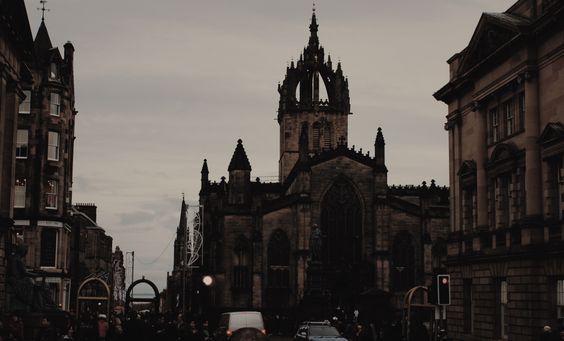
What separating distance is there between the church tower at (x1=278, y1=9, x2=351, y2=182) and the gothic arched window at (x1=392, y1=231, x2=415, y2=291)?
65.0 feet

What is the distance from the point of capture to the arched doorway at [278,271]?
8144 centimetres

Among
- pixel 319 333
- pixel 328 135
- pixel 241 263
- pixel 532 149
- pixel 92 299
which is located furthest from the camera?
pixel 328 135

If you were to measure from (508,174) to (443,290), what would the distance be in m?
13.1

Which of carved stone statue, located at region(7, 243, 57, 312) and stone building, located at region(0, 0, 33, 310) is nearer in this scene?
carved stone statue, located at region(7, 243, 57, 312)

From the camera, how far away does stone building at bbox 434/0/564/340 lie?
3142 cm

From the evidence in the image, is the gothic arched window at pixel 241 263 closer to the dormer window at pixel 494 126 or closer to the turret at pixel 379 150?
the turret at pixel 379 150

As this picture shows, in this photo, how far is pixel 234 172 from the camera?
8800 centimetres

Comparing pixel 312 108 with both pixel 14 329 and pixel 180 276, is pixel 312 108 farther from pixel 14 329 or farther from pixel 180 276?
pixel 14 329

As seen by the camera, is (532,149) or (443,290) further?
(532,149)

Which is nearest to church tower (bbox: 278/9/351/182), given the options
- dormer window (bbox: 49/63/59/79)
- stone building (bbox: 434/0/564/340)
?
dormer window (bbox: 49/63/59/79)

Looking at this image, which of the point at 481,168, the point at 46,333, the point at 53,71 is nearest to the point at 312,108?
the point at 53,71

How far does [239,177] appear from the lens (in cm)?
8756

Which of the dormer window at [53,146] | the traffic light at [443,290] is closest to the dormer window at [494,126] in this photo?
the traffic light at [443,290]

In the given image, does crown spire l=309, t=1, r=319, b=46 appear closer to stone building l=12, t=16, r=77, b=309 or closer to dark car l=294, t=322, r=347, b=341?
stone building l=12, t=16, r=77, b=309
